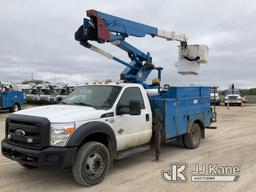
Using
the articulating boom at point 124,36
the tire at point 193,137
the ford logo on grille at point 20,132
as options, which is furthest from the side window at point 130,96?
the tire at point 193,137

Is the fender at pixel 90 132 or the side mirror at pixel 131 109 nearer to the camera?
the fender at pixel 90 132

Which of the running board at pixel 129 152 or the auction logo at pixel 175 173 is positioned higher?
the running board at pixel 129 152

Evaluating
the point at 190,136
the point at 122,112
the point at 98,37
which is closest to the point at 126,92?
the point at 122,112

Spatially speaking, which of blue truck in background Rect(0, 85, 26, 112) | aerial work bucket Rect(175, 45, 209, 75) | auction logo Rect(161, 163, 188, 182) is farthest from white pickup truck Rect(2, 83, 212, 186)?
blue truck in background Rect(0, 85, 26, 112)

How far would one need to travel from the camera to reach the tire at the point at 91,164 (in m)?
5.81

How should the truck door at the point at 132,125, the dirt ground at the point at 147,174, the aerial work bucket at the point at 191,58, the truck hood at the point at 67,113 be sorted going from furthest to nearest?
the aerial work bucket at the point at 191,58, the truck door at the point at 132,125, the dirt ground at the point at 147,174, the truck hood at the point at 67,113

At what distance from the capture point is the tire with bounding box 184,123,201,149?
920cm

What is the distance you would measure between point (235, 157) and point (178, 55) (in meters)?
4.09

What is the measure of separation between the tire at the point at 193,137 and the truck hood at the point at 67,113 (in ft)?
11.8

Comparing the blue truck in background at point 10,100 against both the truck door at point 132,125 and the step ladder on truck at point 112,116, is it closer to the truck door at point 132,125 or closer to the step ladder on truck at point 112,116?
the step ladder on truck at point 112,116

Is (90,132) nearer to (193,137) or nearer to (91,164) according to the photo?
(91,164)

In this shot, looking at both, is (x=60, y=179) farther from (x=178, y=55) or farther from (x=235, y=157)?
(x=178, y=55)

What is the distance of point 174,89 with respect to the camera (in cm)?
845

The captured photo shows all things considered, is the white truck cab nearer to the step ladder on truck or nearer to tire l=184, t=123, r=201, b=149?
the step ladder on truck
